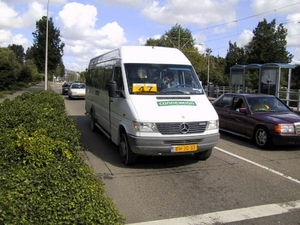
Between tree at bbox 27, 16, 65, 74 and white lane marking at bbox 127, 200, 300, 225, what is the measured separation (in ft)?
122

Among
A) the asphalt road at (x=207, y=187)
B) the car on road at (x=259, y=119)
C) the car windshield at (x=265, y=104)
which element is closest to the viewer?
the asphalt road at (x=207, y=187)

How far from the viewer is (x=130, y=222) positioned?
13.9 ft

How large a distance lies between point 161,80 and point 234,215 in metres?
3.67

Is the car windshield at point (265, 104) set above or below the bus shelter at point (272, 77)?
below

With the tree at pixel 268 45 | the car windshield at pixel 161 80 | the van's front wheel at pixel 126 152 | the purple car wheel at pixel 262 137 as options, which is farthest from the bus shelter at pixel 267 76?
the tree at pixel 268 45

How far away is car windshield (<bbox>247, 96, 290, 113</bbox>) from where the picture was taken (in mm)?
9630

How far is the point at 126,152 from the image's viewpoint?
6.74 m

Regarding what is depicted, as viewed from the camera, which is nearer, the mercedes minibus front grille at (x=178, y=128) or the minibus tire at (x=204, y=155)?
the mercedes minibus front grille at (x=178, y=128)

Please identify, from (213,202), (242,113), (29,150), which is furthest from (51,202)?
(242,113)

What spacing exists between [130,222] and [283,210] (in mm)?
2195

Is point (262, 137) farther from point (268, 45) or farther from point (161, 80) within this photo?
point (268, 45)

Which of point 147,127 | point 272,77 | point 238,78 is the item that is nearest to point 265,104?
point 147,127

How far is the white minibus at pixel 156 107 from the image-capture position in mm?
6262

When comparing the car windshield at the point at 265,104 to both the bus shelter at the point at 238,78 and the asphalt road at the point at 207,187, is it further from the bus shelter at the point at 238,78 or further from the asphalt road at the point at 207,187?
the bus shelter at the point at 238,78
